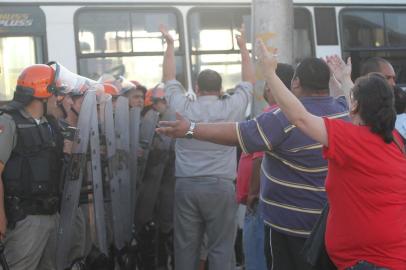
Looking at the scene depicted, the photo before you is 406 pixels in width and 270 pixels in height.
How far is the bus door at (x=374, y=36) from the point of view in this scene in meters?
9.19

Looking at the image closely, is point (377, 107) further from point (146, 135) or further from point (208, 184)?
point (146, 135)

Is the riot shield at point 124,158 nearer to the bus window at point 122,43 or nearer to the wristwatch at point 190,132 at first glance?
the bus window at point 122,43

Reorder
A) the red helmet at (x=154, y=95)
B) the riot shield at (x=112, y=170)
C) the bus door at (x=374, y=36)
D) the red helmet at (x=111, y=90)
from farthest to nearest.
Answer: the bus door at (x=374, y=36) → the red helmet at (x=154, y=95) → the red helmet at (x=111, y=90) → the riot shield at (x=112, y=170)

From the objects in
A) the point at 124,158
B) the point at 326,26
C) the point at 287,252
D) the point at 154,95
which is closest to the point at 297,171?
the point at 287,252

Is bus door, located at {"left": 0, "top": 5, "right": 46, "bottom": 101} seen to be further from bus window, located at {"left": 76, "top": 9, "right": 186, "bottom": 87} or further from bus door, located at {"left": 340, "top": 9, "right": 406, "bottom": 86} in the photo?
bus door, located at {"left": 340, "top": 9, "right": 406, "bottom": 86}

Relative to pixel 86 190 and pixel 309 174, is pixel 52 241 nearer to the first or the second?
pixel 86 190

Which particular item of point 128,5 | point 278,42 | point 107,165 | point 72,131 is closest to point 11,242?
point 72,131

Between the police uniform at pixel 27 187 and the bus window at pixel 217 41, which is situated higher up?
the bus window at pixel 217 41

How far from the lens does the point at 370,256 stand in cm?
285

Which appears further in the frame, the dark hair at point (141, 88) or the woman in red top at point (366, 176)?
the dark hair at point (141, 88)

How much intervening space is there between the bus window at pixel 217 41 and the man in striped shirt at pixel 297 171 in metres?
4.54

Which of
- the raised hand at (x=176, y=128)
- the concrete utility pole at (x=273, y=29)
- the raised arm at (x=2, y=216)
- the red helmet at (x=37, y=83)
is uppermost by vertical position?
the concrete utility pole at (x=273, y=29)

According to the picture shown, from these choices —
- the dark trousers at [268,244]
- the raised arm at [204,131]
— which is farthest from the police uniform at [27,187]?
the dark trousers at [268,244]

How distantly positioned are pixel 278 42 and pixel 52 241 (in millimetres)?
2644
